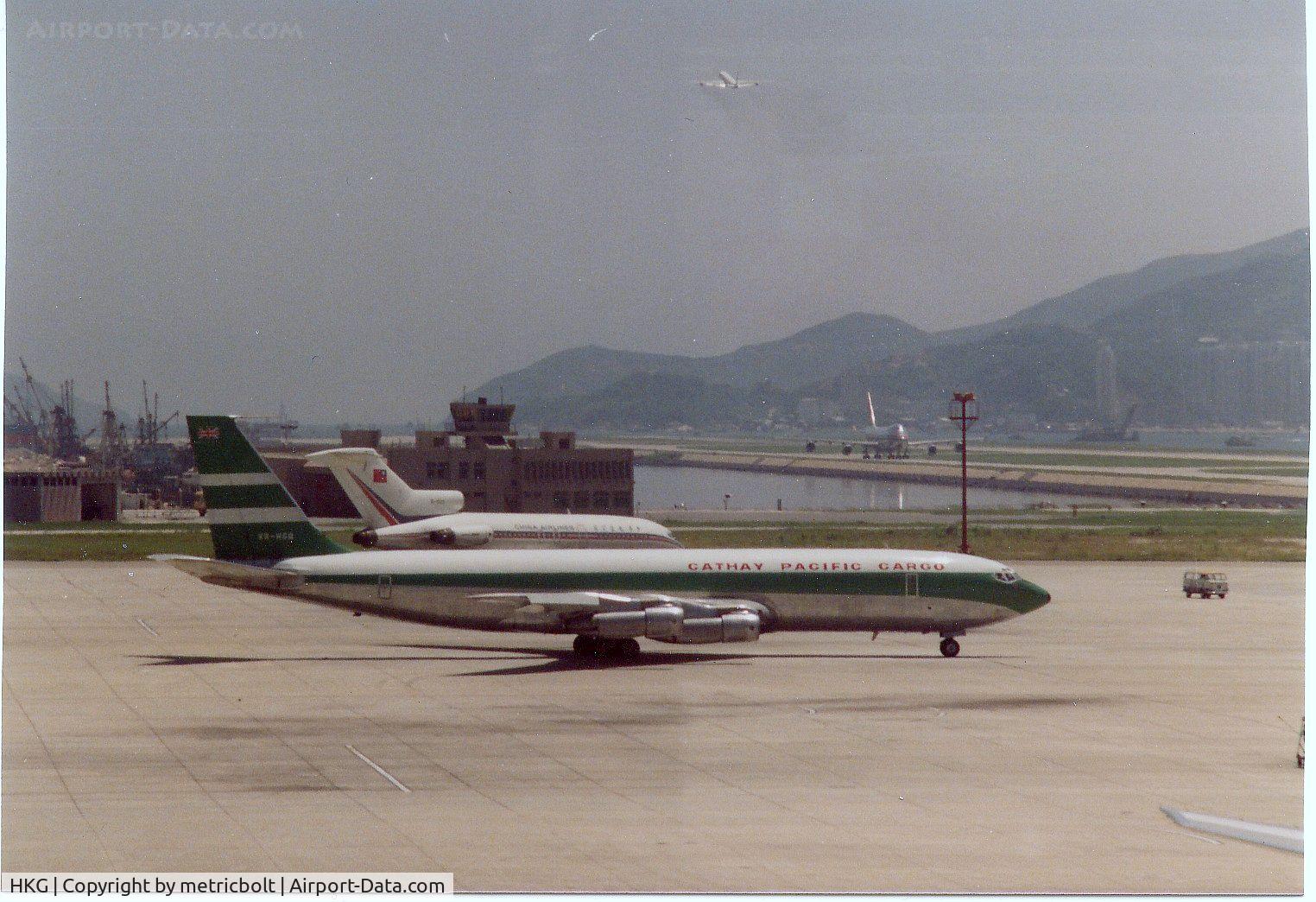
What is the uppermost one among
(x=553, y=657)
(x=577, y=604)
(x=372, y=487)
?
(x=372, y=487)

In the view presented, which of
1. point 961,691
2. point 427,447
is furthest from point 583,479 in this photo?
point 961,691

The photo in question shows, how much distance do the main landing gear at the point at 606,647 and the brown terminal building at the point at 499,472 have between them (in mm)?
34665

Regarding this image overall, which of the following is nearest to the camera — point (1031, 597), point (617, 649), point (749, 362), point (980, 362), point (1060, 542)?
point (617, 649)

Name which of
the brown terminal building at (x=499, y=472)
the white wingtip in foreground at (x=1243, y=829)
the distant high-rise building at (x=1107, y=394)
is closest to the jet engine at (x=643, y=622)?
the white wingtip in foreground at (x=1243, y=829)

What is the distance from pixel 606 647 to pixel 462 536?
16.1 m

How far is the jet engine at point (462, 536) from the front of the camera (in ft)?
214

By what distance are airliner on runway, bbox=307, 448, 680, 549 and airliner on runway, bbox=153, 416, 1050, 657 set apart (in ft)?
40.3

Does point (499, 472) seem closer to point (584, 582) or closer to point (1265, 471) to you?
point (584, 582)

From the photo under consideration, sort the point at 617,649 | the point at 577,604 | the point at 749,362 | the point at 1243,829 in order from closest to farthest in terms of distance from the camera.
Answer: the point at 1243,829, the point at 577,604, the point at 617,649, the point at 749,362

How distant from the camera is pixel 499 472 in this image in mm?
88750

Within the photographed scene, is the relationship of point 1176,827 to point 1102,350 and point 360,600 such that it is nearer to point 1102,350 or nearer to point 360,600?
point 360,600

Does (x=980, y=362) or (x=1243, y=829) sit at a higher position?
(x=980, y=362)

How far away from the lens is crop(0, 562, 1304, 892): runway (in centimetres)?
2572

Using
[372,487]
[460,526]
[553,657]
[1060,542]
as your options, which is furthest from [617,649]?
[1060,542]
